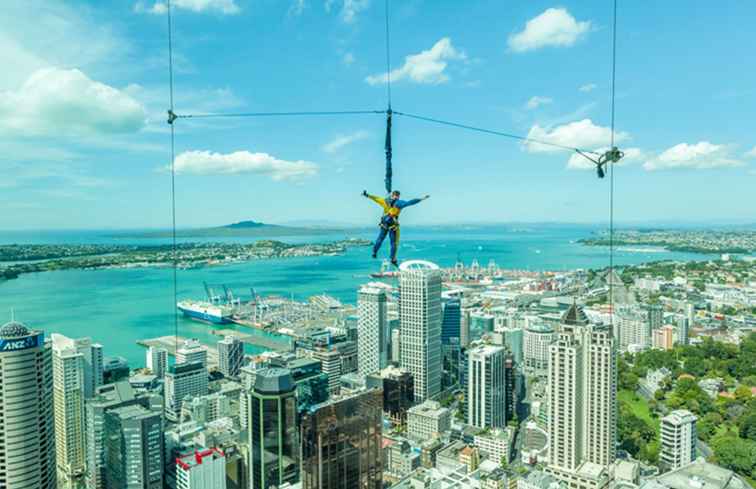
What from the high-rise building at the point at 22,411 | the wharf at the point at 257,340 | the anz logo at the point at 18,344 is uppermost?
the anz logo at the point at 18,344

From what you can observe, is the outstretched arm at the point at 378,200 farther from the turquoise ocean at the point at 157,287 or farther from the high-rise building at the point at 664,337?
the high-rise building at the point at 664,337

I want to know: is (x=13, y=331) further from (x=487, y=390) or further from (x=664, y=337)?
(x=664, y=337)

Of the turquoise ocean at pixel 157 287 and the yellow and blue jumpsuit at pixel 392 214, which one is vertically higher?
the yellow and blue jumpsuit at pixel 392 214

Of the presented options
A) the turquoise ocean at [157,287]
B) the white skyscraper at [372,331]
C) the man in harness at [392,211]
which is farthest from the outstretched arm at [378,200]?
the white skyscraper at [372,331]

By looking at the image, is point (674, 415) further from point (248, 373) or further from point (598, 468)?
point (248, 373)

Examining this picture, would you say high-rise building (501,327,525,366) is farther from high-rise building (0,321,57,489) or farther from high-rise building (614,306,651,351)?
high-rise building (0,321,57,489)

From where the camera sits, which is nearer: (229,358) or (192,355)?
(192,355)

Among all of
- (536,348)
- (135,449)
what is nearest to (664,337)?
(536,348)
